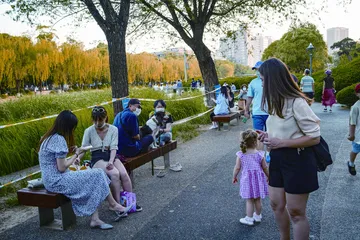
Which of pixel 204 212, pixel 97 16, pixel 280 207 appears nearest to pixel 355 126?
pixel 204 212

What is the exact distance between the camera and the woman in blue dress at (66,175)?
3.96m

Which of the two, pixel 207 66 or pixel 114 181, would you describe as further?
pixel 207 66

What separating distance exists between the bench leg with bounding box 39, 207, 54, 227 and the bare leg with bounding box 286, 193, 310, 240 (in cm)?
298

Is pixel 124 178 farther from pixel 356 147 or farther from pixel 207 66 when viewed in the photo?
pixel 207 66

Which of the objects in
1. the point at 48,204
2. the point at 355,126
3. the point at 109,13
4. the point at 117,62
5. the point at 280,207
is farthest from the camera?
the point at 117,62

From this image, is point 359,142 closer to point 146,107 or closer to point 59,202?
point 59,202

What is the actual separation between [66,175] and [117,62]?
441cm

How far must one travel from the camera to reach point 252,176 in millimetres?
4090

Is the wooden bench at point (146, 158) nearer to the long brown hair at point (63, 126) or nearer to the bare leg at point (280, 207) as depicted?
the long brown hair at point (63, 126)

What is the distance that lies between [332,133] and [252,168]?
6.30m

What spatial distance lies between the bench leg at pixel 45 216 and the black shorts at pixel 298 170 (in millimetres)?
2969

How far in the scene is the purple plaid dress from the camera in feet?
13.2

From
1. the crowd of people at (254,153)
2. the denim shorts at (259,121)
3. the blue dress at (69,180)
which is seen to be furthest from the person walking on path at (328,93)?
the blue dress at (69,180)

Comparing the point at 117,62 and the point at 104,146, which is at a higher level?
the point at 117,62
